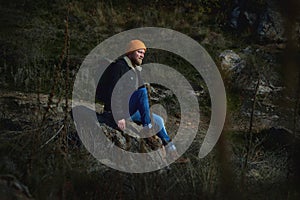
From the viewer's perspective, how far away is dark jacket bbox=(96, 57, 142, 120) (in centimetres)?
449

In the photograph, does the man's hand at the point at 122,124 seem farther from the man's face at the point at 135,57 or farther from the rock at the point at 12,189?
the rock at the point at 12,189

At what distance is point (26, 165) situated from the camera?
2941mm

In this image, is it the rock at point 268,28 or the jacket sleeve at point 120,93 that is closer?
the jacket sleeve at point 120,93

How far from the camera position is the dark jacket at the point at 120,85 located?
177 inches

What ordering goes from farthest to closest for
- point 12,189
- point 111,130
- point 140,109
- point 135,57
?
point 135,57, point 140,109, point 111,130, point 12,189

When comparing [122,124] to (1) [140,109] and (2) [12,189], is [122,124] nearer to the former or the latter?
(1) [140,109]

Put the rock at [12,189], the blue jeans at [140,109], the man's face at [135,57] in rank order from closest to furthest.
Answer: the rock at [12,189], the blue jeans at [140,109], the man's face at [135,57]

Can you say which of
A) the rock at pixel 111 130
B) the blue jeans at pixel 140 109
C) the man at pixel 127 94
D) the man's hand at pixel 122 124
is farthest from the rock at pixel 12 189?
the blue jeans at pixel 140 109

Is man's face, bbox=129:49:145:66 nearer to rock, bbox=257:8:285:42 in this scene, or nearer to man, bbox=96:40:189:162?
man, bbox=96:40:189:162

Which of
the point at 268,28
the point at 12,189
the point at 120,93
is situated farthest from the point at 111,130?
the point at 268,28

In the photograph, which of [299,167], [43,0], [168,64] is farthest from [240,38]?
[299,167]

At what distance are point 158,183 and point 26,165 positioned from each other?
27.4 inches

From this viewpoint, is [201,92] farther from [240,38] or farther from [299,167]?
[299,167]

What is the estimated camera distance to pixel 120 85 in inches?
178
